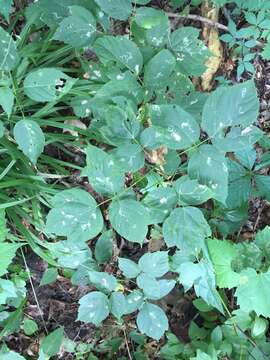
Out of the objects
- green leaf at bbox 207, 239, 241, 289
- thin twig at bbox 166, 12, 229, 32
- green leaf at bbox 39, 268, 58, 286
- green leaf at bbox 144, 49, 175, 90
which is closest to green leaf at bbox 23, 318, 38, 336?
green leaf at bbox 39, 268, 58, 286

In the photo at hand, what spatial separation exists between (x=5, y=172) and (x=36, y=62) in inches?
18.3

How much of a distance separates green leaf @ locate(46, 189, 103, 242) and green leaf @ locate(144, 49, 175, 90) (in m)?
→ 0.38

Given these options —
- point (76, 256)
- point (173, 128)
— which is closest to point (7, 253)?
point (76, 256)

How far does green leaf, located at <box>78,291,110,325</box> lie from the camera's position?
4.89 ft

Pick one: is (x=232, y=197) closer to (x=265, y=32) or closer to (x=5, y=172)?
(x=265, y=32)

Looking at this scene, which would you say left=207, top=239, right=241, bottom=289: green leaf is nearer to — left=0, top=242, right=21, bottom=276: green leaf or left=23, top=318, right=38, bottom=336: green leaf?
left=0, top=242, right=21, bottom=276: green leaf

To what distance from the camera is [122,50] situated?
4.25 feet

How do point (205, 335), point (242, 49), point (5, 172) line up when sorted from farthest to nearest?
point (242, 49) < point (205, 335) < point (5, 172)

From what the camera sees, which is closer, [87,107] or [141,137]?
[141,137]

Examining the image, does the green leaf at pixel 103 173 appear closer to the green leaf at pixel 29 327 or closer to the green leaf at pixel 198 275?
the green leaf at pixel 198 275

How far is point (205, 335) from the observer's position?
1.87 meters

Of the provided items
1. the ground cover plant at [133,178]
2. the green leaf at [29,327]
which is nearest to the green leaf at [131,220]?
the ground cover plant at [133,178]

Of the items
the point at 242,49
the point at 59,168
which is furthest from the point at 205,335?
the point at 242,49

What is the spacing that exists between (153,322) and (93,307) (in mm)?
209
